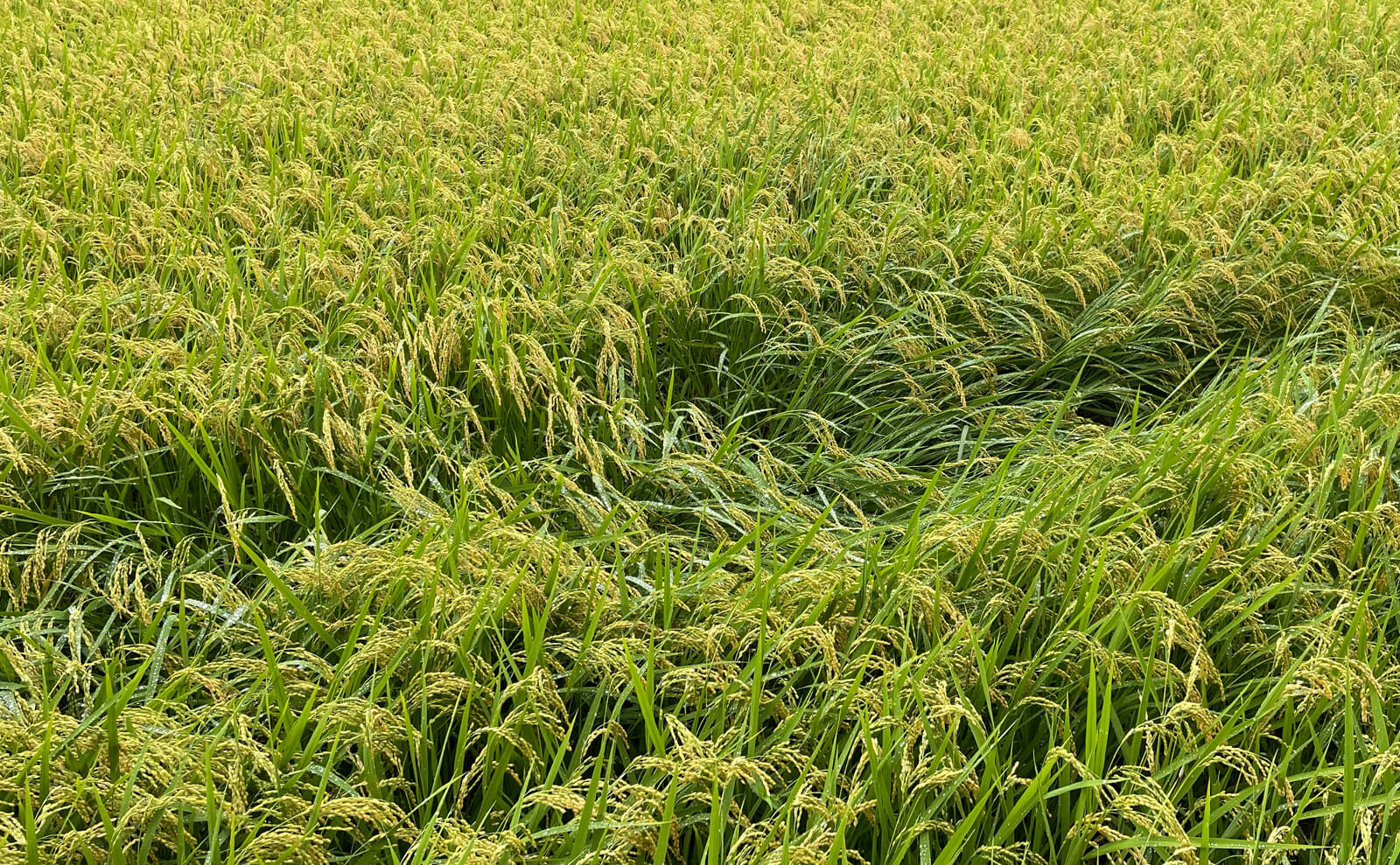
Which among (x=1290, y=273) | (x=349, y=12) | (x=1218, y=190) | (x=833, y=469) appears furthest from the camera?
(x=349, y=12)

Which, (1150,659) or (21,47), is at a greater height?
(21,47)

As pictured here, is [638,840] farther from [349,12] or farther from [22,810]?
[349,12]

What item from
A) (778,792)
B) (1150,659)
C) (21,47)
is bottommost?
(778,792)

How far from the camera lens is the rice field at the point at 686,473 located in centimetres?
190

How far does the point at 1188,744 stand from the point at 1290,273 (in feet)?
8.42

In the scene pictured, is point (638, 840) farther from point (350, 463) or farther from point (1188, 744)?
point (350, 463)

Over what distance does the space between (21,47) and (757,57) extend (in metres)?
3.67

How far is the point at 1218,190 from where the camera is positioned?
448cm

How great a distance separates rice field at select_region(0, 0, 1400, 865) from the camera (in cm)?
190

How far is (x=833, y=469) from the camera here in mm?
3004

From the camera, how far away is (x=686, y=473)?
295 centimetres

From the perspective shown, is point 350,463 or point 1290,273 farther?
point 1290,273

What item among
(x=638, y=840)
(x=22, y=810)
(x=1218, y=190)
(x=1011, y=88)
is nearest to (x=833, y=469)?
(x=638, y=840)

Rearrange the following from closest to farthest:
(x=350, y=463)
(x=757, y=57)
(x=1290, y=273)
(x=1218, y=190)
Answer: (x=350, y=463) → (x=1290, y=273) → (x=1218, y=190) → (x=757, y=57)
